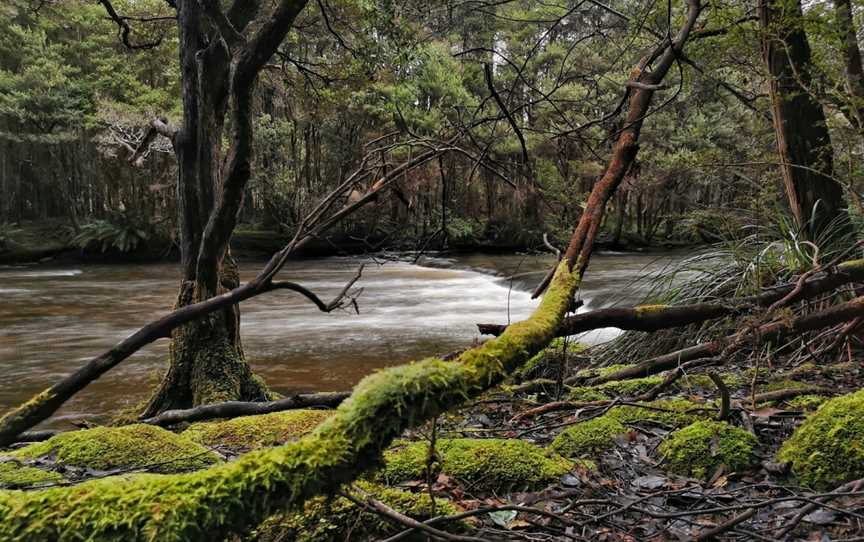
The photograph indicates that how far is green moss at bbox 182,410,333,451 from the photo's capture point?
2785mm

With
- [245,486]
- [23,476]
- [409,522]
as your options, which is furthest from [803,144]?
[23,476]

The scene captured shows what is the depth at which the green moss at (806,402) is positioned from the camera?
2826mm

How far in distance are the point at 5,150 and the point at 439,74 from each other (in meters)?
21.2

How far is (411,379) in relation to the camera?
47.1 inches

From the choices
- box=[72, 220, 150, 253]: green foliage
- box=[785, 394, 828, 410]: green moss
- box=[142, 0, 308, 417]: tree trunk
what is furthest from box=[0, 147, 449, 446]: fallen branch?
box=[72, 220, 150, 253]: green foliage

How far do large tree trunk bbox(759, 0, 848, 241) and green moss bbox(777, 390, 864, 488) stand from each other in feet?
10.2

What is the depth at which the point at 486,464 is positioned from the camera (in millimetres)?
2148

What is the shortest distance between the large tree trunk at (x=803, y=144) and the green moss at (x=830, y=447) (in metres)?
3.10

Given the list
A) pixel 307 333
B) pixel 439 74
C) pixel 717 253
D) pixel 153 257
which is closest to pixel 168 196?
pixel 153 257

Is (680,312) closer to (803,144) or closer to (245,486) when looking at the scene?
(245,486)

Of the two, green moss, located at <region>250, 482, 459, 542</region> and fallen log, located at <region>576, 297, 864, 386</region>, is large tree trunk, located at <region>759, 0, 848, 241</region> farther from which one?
green moss, located at <region>250, 482, 459, 542</region>

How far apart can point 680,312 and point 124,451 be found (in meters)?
2.45

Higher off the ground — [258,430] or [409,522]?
[409,522]

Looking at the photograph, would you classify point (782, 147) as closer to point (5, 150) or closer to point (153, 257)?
point (153, 257)
